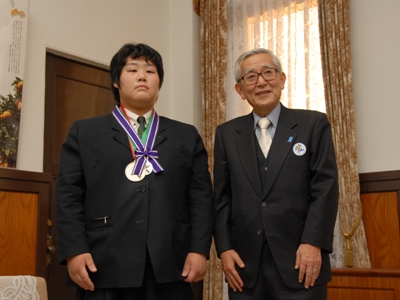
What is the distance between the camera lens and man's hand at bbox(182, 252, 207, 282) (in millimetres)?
1965

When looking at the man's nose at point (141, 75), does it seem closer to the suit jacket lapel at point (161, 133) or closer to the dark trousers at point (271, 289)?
the suit jacket lapel at point (161, 133)

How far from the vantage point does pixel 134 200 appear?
1964 mm

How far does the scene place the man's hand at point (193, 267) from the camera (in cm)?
196

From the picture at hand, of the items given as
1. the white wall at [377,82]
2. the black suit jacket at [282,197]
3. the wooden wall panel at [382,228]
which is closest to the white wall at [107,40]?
the white wall at [377,82]

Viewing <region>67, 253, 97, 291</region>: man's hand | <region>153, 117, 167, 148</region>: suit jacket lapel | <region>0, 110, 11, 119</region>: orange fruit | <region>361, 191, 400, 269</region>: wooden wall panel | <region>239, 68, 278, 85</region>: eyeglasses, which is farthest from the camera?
<region>361, 191, 400, 269</region>: wooden wall panel

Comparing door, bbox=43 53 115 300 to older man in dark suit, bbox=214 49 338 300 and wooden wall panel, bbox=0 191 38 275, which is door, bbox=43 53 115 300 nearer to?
wooden wall panel, bbox=0 191 38 275

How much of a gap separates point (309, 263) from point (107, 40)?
316 centimetres

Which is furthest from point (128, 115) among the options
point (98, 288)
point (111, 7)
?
point (111, 7)

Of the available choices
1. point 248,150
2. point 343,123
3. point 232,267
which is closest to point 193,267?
point 232,267

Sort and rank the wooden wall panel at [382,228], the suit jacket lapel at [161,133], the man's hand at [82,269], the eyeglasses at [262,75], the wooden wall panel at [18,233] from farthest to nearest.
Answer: the wooden wall panel at [382,228] < the wooden wall panel at [18,233] < the eyeglasses at [262,75] < the suit jacket lapel at [161,133] < the man's hand at [82,269]

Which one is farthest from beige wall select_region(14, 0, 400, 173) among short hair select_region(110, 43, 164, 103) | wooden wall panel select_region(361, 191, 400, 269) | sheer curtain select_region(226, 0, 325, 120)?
short hair select_region(110, 43, 164, 103)

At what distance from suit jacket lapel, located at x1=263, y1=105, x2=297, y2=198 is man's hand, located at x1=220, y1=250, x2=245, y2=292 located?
27cm

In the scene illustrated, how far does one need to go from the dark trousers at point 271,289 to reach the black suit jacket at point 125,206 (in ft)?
0.73

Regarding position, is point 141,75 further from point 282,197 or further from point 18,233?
point 18,233
